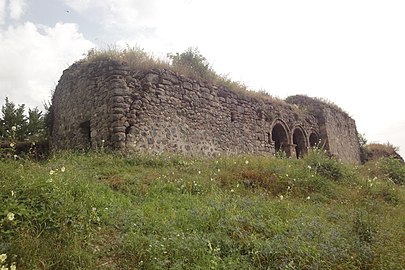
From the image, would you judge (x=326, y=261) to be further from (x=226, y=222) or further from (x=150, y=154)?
(x=150, y=154)

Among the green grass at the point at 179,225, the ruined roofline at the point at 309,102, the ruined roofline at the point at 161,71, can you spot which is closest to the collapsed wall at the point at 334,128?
the ruined roofline at the point at 309,102

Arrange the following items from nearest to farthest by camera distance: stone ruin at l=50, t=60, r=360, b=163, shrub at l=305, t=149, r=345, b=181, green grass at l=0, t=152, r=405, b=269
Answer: green grass at l=0, t=152, r=405, b=269 < shrub at l=305, t=149, r=345, b=181 < stone ruin at l=50, t=60, r=360, b=163

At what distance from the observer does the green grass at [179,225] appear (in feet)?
12.9

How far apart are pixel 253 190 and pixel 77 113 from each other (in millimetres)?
6577

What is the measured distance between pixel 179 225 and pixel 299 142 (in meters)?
12.5

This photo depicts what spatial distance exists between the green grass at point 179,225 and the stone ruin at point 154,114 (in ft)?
8.25

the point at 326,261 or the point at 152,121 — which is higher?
the point at 152,121

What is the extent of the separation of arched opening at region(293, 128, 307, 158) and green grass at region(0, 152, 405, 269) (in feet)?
28.5

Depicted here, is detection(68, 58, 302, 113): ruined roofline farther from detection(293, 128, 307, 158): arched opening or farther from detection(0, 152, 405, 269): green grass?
detection(0, 152, 405, 269): green grass

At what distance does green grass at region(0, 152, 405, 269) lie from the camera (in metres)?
3.93

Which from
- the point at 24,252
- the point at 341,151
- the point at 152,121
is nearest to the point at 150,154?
the point at 152,121

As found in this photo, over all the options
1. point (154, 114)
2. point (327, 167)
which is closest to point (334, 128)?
point (327, 167)

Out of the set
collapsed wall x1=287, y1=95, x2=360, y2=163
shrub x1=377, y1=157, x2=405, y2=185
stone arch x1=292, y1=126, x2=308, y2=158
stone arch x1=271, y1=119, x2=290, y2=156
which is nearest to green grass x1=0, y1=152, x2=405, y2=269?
shrub x1=377, y1=157, x2=405, y2=185

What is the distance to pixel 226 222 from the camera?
5051 millimetres
